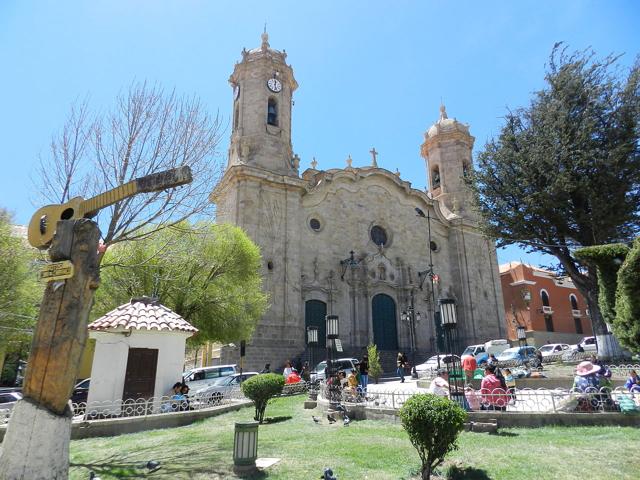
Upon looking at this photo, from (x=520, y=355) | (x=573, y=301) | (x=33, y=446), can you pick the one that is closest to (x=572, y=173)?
(x=520, y=355)

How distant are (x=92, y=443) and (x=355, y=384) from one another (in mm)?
7139

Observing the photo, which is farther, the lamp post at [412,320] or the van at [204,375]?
the lamp post at [412,320]

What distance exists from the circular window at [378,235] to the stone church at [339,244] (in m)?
0.08

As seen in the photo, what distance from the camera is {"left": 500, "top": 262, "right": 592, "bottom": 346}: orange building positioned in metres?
39.0

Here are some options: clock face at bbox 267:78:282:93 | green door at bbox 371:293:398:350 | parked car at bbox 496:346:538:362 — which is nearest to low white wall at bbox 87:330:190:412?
parked car at bbox 496:346:538:362

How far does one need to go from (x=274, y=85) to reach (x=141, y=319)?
22336 mm

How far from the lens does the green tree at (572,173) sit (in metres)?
19.1

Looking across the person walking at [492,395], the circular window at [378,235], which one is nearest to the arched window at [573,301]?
the circular window at [378,235]

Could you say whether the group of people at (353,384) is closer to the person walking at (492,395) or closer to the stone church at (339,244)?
the person walking at (492,395)

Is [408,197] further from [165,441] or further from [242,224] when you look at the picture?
[165,441]

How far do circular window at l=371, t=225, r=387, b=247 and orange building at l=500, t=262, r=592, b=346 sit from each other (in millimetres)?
16510

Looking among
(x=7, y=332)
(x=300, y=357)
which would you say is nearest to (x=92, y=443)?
(x=7, y=332)

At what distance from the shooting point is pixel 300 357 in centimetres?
2334

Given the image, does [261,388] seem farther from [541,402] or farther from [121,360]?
[541,402]
